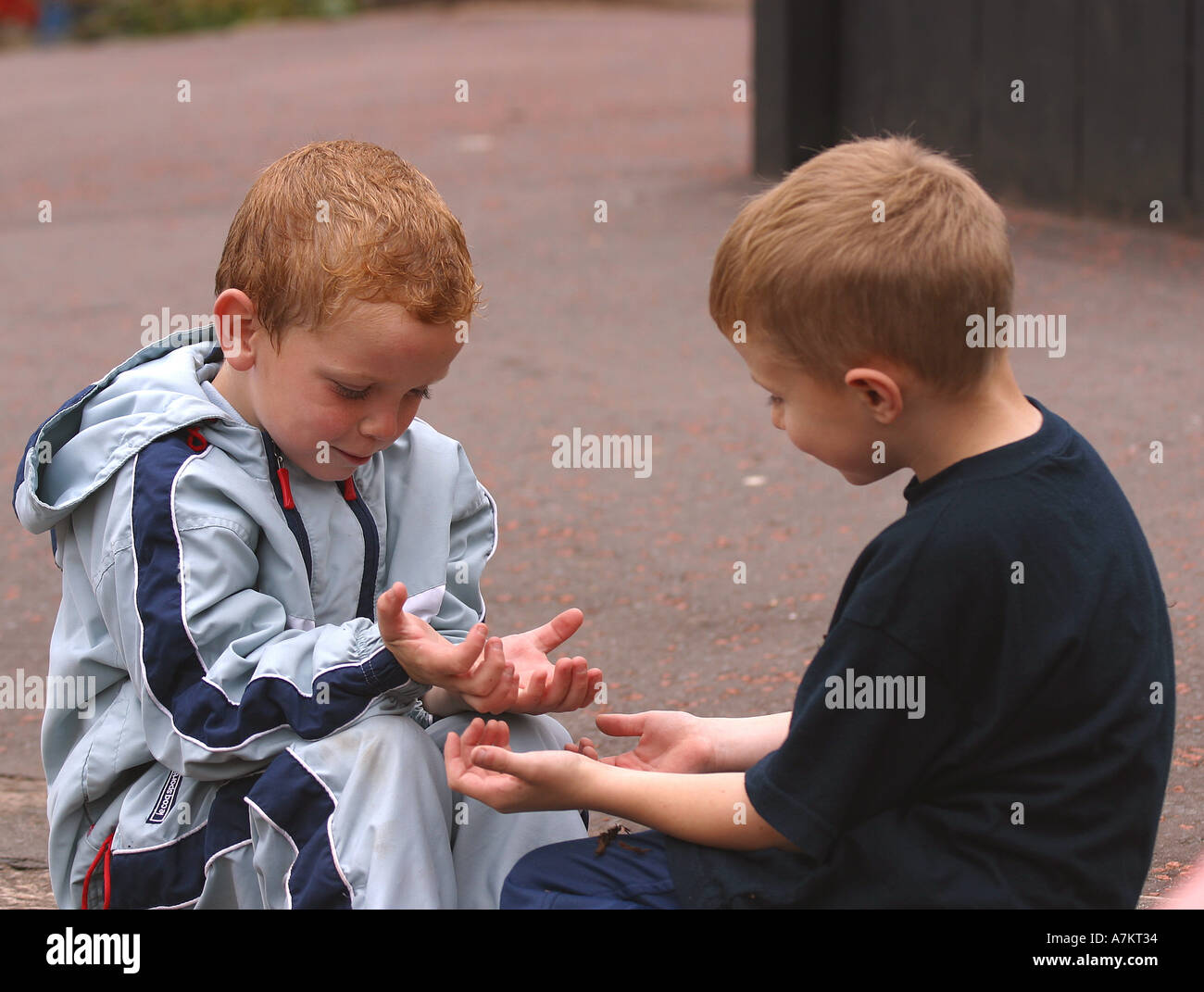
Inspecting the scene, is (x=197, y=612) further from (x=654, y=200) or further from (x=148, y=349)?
(x=654, y=200)

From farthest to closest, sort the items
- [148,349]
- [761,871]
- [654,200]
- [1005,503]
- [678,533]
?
1. [654,200]
2. [678,533]
3. [148,349]
4. [761,871]
5. [1005,503]

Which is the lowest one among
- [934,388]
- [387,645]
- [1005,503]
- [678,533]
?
[678,533]

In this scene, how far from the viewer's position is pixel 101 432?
8.19 feet

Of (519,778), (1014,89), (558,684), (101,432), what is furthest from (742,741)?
(1014,89)

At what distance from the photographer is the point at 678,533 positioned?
16.1ft

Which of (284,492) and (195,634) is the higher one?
(284,492)

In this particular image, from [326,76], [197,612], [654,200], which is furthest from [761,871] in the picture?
[326,76]

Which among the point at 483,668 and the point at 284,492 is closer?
the point at 483,668

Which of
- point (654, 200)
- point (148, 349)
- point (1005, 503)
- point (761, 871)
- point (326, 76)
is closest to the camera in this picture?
point (1005, 503)

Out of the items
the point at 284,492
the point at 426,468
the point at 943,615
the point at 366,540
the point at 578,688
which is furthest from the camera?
the point at 426,468

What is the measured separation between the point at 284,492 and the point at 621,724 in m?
0.65

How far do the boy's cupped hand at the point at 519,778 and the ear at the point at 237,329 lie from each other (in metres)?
0.74
